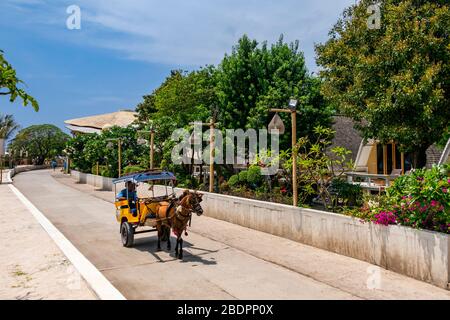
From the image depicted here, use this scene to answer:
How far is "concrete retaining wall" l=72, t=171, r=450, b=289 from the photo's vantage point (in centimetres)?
708

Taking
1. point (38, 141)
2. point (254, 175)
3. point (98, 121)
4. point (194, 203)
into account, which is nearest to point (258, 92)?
point (254, 175)

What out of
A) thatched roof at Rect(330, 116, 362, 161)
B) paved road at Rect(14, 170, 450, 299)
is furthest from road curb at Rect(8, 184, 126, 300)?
thatched roof at Rect(330, 116, 362, 161)

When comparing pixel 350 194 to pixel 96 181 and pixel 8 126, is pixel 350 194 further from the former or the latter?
pixel 8 126

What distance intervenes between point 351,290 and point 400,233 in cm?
186

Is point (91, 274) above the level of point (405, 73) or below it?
below

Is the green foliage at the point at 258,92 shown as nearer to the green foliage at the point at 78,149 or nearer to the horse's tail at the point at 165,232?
the horse's tail at the point at 165,232

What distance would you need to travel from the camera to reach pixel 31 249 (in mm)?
10000

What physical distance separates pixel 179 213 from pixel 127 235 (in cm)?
245

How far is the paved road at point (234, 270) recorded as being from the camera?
6.87m

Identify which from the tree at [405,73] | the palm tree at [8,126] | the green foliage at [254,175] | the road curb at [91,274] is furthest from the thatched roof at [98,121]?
the road curb at [91,274]

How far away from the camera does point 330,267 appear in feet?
27.8

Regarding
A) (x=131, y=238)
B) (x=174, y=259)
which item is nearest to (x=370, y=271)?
(x=174, y=259)

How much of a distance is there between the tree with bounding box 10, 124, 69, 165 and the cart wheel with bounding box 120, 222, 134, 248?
235 feet
